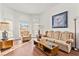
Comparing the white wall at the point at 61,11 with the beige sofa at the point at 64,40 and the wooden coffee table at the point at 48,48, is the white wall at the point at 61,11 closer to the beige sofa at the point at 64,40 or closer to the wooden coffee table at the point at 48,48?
the beige sofa at the point at 64,40

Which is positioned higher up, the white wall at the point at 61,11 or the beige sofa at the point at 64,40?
the white wall at the point at 61,11

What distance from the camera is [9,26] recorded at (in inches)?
117

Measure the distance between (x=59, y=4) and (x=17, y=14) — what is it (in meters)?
1.20

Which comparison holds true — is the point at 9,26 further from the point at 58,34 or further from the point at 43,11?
the point at 58,34

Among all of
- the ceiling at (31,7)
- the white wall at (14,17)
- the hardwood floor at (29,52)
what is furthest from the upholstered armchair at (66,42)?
the white wall at (14,17)

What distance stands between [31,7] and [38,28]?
0.63 metres

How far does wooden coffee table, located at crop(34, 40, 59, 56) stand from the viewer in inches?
114

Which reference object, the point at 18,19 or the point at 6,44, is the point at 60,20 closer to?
the point at 18,19

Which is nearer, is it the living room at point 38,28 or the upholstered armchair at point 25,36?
the living room at point 38,28

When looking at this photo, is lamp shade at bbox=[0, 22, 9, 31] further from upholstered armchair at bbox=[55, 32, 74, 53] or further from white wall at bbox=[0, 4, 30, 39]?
upholstered armchair at bbox=[55, 32, 74, 53]

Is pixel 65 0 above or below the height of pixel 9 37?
above

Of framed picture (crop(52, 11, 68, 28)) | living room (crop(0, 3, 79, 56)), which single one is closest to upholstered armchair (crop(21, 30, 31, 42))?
living room (crop(0, 3, 79, 56))

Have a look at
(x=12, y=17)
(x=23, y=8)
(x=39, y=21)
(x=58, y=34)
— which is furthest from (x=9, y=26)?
(x=58, y=34)

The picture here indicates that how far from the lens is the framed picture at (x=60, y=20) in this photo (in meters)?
2.97
